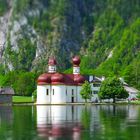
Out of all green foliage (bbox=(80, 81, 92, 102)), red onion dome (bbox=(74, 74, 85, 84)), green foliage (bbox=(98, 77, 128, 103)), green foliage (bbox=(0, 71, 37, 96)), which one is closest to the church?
red onion dome (bbox=(74, 74, 85, 84))

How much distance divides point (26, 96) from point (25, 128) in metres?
122

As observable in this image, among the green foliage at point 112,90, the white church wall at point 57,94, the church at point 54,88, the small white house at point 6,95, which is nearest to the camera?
the green foliage at point 112,90

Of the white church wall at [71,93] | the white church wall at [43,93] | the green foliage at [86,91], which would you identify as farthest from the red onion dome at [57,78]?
the green foliage at [86,91]

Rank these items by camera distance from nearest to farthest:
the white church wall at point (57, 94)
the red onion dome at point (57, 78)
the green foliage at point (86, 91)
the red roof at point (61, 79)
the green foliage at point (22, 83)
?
the green foliage at point (86, 91) < the red onion dome at point (57, 78) < the red roof at point (61, 79) < the white church wall at point (57, 94) < the green foliage at point (22, 83)

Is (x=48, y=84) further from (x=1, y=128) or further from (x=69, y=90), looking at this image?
(x=1, y=128)

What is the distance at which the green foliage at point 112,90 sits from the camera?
5295 inches

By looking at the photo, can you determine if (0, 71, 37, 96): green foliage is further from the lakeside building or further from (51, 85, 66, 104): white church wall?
(51, 85, 66, 104): white church wall

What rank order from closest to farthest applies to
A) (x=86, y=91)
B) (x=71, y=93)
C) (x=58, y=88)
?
(x=86, y=91), (x=58, y=88), (x=71, y=93)

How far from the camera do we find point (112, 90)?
443ft

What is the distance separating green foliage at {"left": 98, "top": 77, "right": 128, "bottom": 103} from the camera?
441 feet

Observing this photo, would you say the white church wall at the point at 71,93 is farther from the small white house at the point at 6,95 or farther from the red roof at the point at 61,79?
the small white house at the point at 6,95

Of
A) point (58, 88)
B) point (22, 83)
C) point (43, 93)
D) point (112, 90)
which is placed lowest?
point (43, 93)

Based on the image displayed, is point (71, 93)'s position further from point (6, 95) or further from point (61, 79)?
point (6, 95)

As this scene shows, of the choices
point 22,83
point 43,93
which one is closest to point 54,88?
point 43,93
